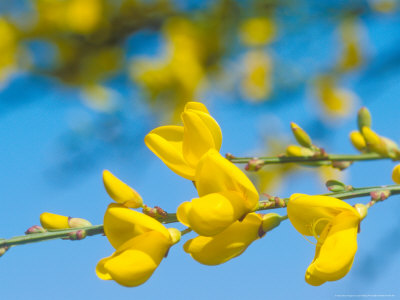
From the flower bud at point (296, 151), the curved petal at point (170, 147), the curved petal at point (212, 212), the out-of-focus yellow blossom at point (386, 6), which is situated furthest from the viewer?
the out-of-focus yellow blossom at point (386, 6)

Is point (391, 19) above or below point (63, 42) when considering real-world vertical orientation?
below

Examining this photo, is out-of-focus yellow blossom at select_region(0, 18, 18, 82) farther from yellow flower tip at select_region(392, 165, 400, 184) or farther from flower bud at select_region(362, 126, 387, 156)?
yellow flower tip at select_region(392, 165, 400, 184)

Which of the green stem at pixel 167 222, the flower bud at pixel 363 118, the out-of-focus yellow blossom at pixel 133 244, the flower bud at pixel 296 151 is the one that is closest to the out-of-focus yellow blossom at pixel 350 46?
the flower bud at pixel 363 118

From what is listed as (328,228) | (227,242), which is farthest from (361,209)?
(227,242)

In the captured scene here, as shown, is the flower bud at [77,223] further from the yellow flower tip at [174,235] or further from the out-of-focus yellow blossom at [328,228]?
the out-of-focus yellow blossom at [328,228]

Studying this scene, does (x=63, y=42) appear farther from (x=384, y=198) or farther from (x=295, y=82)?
(x=384, y=198)

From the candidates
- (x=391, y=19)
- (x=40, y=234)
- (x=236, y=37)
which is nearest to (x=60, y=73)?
(x=236, y=37)
